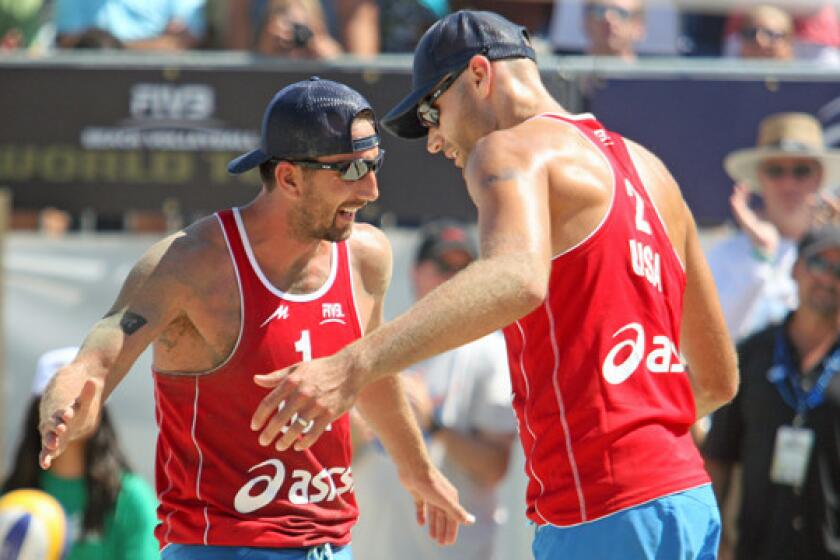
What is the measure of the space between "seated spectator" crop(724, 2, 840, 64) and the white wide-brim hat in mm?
1196

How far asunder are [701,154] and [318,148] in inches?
130

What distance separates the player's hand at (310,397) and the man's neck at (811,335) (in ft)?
11.9

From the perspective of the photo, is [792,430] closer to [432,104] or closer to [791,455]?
[791,455]

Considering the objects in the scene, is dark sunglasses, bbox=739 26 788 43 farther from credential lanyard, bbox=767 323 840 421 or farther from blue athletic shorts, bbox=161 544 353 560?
blue athletic shorts, bbox=161 544 353 560

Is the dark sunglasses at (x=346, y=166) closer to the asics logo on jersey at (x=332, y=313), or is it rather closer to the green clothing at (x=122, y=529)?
the asics logo on jersey at (x=332, y=313)

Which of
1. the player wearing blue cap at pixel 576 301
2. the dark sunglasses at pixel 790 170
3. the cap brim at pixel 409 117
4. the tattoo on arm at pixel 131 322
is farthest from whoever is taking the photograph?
the dark sunglasses at pixel 790 170

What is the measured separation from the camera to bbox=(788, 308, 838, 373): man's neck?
635cm

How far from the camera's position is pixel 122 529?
19.7 ft

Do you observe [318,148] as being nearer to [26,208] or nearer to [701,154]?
[701,154]

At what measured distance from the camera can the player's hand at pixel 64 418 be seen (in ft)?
12.6

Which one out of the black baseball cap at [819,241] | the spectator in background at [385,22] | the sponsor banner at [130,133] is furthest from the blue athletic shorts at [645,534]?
the spectator in background at [385,22]

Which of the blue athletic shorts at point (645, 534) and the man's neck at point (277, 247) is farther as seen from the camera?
the man's neck at point (277, 247)

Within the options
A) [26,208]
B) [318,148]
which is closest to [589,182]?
[318,148]

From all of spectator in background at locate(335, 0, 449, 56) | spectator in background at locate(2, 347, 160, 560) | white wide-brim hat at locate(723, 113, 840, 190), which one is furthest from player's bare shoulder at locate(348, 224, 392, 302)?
spectator in background at locate(335, 0, 449, 56)
